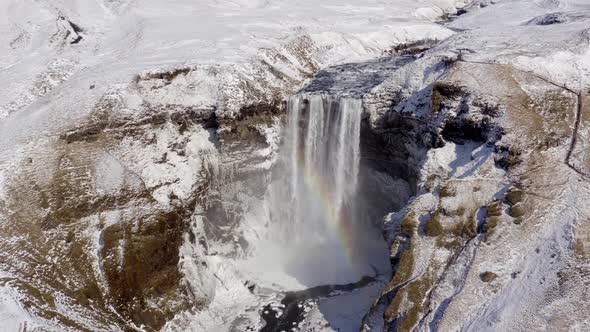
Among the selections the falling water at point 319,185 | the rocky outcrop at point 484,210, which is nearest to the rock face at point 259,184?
the rocky outcrop at point 484,210

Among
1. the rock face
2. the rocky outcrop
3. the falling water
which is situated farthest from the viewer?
the falling water

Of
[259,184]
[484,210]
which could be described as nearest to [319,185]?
[259,184]

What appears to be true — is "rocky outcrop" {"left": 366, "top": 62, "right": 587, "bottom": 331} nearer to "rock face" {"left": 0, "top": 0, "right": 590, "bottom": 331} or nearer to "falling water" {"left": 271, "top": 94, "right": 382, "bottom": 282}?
"rock face" {"left": 0, "top": 0, "right": 590, "bottom": 331}

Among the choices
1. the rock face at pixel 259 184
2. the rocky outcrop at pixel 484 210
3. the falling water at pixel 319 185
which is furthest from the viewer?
the falling water at pixel 319 185

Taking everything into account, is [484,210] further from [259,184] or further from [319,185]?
[259,184]

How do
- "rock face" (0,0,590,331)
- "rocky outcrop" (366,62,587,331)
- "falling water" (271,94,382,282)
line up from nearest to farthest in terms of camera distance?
"rocky outcrop" (366,62,587,331), "rock face" (0,0,590,331), "falling water" (271,94,382,282)

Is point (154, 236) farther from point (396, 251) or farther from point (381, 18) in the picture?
point (381, 18)

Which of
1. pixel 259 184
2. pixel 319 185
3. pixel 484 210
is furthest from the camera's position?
pixel 319 185

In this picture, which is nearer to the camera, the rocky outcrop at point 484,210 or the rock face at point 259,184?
the rocky outcrop at point 484,210

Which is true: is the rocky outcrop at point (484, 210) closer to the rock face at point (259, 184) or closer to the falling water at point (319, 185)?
the rock face at point (259, 184)

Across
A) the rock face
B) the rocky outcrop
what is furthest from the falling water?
the rocky outcrop
